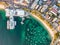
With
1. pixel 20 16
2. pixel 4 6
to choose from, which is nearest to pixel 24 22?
pixel 20 16

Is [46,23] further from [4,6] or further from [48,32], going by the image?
[4,6]

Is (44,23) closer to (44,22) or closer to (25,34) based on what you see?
(44,22)

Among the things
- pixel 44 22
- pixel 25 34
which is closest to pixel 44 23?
pixel 44 22

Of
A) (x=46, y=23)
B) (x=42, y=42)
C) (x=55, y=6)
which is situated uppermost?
(x=55, y=6)

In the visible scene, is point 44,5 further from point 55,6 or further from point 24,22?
point 24,22

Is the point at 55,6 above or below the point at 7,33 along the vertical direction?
above

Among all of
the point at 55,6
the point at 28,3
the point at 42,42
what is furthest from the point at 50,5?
the point at 42,42

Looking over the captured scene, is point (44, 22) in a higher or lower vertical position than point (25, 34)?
higher
